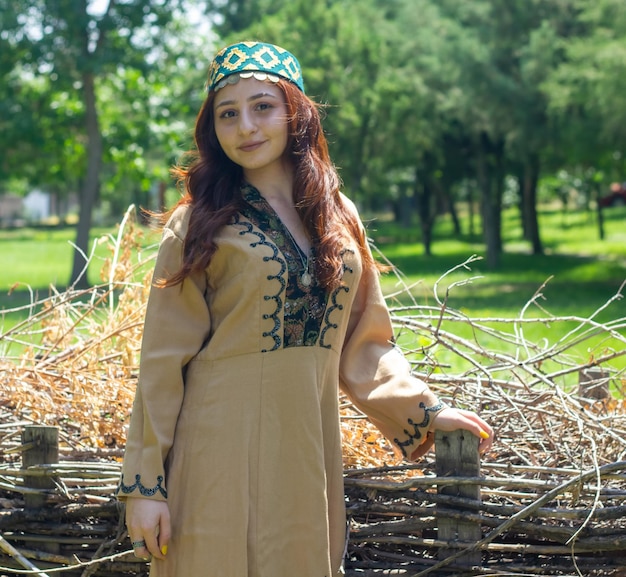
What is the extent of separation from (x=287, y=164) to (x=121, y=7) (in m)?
14.7

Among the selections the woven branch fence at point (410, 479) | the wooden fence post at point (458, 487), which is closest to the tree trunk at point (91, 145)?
the woven branch fence at point (410, 479)

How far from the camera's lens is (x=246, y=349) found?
2.48 meters

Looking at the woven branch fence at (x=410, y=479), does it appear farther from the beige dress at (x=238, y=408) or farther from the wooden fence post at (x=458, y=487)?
the beige dress at (x=238, y=408)

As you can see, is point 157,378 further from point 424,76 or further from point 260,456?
point 424,76

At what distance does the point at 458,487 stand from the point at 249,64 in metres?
1.32

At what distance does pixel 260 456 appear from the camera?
8.07 ft

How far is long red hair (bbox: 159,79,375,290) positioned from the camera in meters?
2.53

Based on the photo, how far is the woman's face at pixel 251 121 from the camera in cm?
253

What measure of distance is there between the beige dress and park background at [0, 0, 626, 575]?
579 mm

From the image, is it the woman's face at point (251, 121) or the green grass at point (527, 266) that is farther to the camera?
the green grass at point (527, 266)

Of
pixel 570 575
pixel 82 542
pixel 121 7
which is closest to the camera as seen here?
pixel 570 575

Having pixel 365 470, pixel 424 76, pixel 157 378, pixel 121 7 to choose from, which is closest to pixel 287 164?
pixel 157 378

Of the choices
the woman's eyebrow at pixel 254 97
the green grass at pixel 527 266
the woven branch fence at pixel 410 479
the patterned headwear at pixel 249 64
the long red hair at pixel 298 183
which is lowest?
the green grass at pixel 527 266

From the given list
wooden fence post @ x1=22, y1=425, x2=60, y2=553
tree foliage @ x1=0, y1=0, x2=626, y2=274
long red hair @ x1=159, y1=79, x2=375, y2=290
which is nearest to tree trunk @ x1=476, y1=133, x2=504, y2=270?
tree foliage @ x1=0, y1=0, x2=626, y2=274
